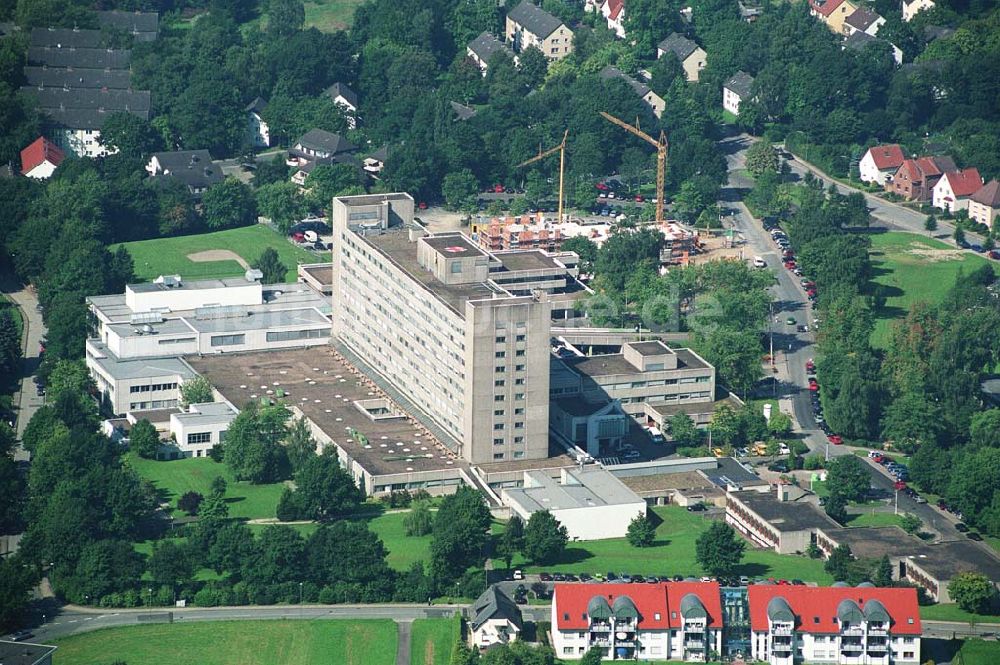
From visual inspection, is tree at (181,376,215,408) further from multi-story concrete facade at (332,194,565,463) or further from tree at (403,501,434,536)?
tree at (403,501,434,536)

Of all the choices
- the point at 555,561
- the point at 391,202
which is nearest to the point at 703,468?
the point at 555,561

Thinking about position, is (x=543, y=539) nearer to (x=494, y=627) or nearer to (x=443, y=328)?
(x=494, y=627)

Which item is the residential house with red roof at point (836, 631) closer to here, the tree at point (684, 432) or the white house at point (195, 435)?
the tree at point (684, 432)

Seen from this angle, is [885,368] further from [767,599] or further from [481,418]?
[767,599]

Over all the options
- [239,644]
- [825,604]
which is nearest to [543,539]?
[825,604]

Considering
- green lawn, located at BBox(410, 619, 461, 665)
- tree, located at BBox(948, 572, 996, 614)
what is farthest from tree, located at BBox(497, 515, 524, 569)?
tree, located at BBox(948, 572, 996, 614)
